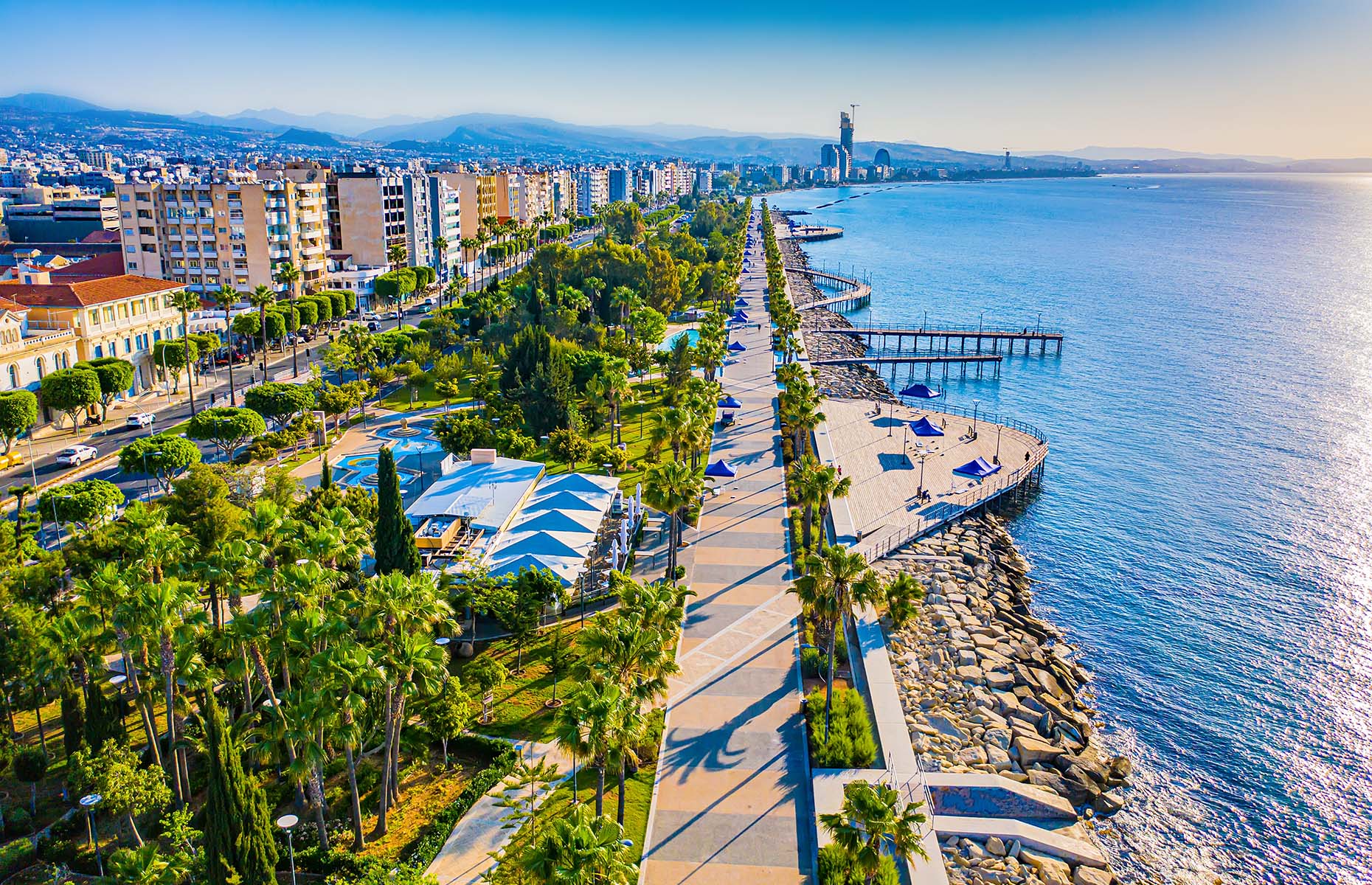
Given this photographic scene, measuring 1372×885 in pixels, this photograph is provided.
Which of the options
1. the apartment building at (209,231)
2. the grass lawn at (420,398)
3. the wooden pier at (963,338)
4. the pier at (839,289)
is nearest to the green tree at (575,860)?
the grass lawn at (420,398)

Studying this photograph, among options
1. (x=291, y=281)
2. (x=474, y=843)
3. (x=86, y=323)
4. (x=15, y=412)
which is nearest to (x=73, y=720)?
(x=474, y=843)

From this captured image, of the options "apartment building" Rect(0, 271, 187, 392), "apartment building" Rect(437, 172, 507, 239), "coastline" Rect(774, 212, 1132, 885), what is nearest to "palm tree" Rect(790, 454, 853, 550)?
"coastline" Rect(774, 212, 1132, 885)

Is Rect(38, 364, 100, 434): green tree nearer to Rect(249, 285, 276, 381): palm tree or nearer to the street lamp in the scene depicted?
Rect(249, 285, 276, 381): palm tree

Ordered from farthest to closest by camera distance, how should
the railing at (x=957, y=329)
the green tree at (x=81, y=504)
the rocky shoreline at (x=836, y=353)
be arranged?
1. the railing at (x=957, y=329)
2. the rocky shoreline at (x=836, y=353)
3. the green tree at (x=81, y=504)

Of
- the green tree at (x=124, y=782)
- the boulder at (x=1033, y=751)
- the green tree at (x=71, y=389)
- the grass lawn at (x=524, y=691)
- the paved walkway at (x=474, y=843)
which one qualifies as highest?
the green tree at (x=71, y=389)

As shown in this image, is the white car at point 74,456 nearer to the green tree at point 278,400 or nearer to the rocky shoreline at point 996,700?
the green tree at point 278,400

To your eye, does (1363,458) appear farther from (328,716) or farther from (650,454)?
(328,716)
